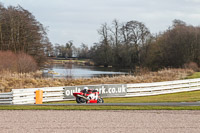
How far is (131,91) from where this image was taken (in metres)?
22.4

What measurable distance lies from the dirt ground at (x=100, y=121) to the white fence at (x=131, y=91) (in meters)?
6.41

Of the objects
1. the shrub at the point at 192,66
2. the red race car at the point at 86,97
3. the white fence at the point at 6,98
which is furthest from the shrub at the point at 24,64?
the red race car at the point at 86,97

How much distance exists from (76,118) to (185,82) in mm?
16837

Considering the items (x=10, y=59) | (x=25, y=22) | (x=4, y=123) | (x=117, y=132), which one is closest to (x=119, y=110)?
(x=117, y=132)

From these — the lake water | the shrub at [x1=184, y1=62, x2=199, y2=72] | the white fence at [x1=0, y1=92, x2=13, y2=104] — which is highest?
the shrub at [x1=184, y1=62, x2=199, y2=72]

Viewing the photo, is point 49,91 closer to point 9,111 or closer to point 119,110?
point 9,111

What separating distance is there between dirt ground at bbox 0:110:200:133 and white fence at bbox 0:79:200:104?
6408 millimetres

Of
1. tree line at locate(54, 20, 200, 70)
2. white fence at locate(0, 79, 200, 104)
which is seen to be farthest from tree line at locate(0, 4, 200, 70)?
white fence at locate(0, 79, 200, 104)

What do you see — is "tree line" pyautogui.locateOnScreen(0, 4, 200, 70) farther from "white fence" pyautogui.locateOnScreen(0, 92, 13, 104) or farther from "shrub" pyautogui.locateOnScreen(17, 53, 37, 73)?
"white fence" pyautogui.locateOnScreen(0, 92, 13, 104)

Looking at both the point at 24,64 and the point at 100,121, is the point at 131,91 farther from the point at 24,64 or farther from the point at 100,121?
the point at 24,64

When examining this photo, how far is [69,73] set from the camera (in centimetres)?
3953

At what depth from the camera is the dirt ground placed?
873cm

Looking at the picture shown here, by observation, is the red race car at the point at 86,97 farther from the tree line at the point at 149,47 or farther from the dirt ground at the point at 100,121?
the tree line at the point at 149,47

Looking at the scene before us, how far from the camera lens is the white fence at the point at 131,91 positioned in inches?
723
